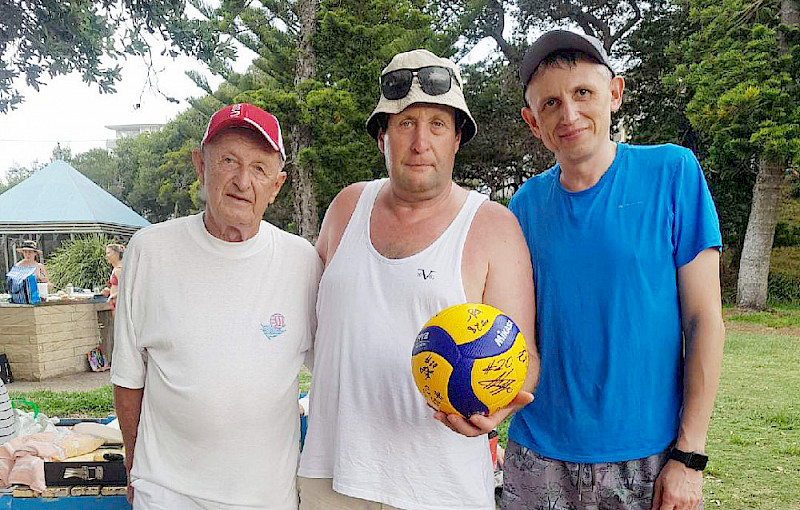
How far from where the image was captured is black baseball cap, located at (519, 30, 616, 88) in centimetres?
219

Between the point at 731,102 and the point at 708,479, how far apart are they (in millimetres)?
10869

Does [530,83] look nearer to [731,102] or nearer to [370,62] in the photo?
[731,102]

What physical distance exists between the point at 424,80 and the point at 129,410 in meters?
1.42

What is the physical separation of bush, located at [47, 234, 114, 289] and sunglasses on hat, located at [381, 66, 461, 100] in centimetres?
1668

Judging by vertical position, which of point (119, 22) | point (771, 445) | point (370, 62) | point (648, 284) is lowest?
point (771, 445)

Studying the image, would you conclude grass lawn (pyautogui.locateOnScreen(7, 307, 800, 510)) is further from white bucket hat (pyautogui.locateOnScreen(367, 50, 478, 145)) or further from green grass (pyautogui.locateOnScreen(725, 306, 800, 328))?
white bucket hat (pyautogui.locateOnScreen(367, 50, 478, 145))

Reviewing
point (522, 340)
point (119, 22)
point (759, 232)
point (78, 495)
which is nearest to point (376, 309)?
point (522, 340)

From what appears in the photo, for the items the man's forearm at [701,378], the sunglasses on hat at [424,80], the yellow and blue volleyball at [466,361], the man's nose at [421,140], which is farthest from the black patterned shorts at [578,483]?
the sunglasses on hat at [424,80]

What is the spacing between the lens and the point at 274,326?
2.24 meters

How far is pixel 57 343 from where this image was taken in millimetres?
9922

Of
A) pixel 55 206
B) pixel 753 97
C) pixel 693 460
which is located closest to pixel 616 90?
pixel 693 460

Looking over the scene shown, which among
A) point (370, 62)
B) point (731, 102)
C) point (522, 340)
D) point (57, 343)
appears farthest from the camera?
point (370, 62)

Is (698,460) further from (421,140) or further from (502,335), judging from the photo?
(421,140)

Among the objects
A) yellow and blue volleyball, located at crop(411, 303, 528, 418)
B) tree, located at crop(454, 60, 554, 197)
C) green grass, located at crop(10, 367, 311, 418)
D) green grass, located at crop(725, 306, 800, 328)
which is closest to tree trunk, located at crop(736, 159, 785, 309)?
green grass, located at crop(725, 306, 800, 328)
